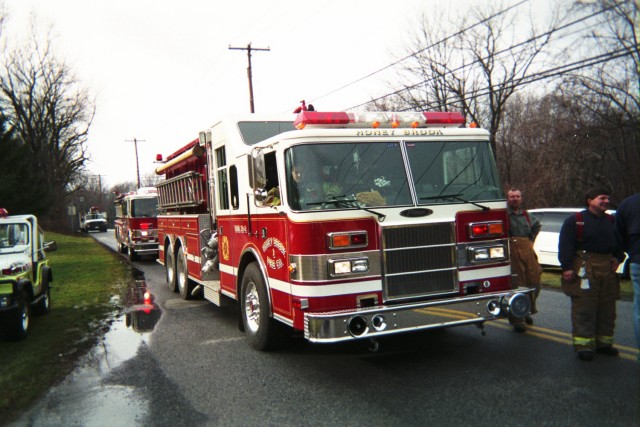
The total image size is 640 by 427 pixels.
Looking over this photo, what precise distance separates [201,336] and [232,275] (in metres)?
0.98

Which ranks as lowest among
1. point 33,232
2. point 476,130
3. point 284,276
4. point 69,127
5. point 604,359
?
point 604,359

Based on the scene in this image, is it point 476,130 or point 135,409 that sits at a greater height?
point 476,130

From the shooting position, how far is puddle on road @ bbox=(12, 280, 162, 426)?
15.0 ft

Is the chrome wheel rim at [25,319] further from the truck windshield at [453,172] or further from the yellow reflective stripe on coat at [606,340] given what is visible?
the yellow reflective stripe on coat at [606,340]

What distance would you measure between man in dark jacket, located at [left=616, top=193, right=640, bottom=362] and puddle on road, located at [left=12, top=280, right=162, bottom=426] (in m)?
4.66

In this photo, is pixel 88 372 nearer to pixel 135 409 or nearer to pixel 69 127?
pixel 135 409

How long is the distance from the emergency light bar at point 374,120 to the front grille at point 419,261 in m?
1.26

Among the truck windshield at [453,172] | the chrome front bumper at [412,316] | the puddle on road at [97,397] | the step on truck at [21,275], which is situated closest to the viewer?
the puddle on road at [97,397]

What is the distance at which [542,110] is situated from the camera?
26094 mm

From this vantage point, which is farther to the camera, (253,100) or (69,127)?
(69,127)

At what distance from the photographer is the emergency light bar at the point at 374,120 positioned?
18.2 ft

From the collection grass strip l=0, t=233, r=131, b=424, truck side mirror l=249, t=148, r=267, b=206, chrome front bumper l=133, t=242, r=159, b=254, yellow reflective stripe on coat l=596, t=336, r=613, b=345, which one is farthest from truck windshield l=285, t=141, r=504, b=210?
chrome front bumper l=133, t=242, r=159, b=254

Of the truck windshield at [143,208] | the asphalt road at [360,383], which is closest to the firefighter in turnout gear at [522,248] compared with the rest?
the asphalt road at [360,383]

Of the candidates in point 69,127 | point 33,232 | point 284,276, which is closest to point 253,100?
point 33,232
